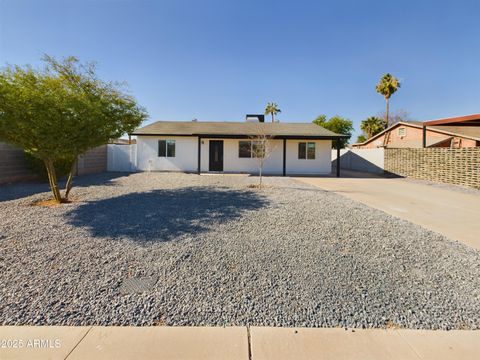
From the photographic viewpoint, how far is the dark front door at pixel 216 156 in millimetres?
16844

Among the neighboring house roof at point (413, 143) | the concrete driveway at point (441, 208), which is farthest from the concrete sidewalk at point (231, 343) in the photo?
the neighboring house roof at point (413, 143)

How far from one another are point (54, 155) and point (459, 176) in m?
16.8

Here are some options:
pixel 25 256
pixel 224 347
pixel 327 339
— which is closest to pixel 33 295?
pixel 25 256

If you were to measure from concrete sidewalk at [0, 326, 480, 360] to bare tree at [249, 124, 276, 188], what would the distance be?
27.6ft

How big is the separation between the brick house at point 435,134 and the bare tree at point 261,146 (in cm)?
832

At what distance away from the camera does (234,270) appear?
334 cm

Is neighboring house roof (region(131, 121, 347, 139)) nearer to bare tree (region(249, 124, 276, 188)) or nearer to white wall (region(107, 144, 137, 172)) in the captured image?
bare tree (region(249, 124, 276, 188))

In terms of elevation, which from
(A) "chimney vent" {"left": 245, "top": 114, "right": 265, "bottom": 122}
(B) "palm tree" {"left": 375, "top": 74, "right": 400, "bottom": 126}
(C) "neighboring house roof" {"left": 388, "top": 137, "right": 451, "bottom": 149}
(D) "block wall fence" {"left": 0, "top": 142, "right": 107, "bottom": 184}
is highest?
(B) "palm tree" {"left": 375, "top": 74, "right": 400, "bottom": 126}

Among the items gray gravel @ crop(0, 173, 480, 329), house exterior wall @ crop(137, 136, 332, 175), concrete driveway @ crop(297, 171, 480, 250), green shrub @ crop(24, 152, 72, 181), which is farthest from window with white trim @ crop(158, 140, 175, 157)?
concrete driveway @ crop(297, 171, 480, 250)

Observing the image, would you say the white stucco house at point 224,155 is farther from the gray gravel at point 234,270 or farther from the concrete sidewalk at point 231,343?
the concrete sidewalk at point 231,343

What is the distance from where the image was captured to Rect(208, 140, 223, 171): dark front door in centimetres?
1684

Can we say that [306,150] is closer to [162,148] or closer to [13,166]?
[162,148]

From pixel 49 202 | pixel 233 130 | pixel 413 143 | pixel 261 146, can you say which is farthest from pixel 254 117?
pixel 49 202

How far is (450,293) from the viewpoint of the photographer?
9.70 ft
